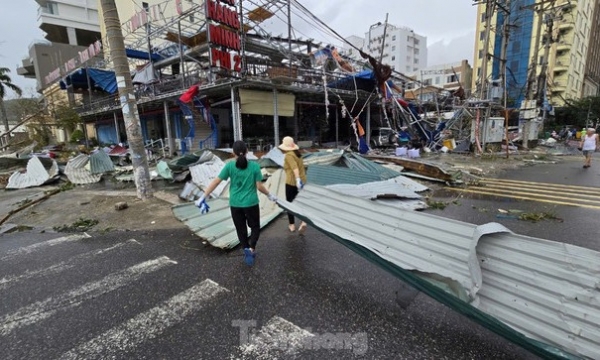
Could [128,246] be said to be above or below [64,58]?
below

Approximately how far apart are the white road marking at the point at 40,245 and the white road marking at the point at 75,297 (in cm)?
198

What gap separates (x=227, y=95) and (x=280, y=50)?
4.29 m

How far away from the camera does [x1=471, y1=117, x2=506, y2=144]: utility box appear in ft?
49.6

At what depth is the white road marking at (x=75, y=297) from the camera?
2652 millimetres

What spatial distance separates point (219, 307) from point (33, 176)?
11.4 m

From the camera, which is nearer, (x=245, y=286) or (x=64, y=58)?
(x=245, y=286)

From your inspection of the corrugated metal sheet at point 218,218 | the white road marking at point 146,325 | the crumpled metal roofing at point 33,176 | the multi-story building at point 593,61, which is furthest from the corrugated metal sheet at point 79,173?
the multi-story building at point 593,61

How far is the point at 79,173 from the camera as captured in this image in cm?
1023

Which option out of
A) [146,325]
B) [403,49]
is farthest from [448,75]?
[146,325]

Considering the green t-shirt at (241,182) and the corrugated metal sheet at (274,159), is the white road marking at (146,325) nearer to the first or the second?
the green t-shirt at (241,182)

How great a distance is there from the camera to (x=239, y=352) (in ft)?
7.22

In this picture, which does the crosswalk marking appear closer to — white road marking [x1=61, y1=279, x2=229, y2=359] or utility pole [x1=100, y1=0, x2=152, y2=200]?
white road marking [x1=61, y1=279, x2=229, y2=359]

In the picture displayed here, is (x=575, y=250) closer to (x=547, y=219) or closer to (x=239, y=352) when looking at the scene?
(x=239, y=352)

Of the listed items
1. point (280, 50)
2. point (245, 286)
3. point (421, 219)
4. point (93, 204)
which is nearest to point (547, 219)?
point (421, 219)
